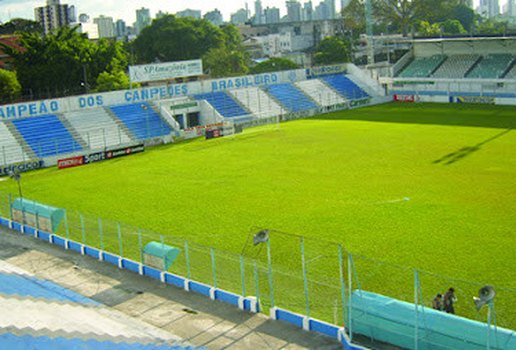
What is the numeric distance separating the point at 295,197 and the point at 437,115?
28.6 meters

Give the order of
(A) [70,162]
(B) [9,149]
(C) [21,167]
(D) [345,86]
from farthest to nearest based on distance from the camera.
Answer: (D) [345,86]
(B) [9,149]
(A) [70,162]
(C) [21,167]

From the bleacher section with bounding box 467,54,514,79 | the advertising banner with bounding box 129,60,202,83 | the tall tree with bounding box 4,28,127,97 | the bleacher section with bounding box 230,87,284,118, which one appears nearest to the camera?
the advertising banner with bounding box 129,60,202,83

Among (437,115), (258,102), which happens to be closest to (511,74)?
(437,115)

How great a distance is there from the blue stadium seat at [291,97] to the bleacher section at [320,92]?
905 mm

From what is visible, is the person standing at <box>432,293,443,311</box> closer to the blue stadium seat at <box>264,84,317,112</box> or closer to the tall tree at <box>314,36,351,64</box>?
the blue stadium seat at <box>264,84,317,112</box>

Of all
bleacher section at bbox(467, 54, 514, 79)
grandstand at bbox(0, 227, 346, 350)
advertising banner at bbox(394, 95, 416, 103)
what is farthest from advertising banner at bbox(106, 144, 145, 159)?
bleacher section at bbox(467, 54, 514, 79)

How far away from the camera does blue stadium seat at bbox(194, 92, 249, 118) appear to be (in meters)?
59.9

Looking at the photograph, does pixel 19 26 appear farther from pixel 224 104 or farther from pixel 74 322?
pixel 74 322

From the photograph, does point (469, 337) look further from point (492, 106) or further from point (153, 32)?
point (153, 32)

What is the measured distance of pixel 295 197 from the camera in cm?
3266

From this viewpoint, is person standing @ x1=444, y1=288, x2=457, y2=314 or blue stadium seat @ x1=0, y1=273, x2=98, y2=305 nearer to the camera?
person standing @ x1=444, y1=288, x2=457, y2=314

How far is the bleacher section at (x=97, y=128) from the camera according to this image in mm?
50094

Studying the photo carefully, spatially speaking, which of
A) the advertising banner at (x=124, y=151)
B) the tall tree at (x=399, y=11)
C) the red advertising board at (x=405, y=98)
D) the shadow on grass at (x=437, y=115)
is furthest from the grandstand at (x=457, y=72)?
the advertising banner at (x=124, y=151)

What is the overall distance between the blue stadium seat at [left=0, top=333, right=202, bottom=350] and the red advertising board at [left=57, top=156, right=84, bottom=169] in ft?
98.5
